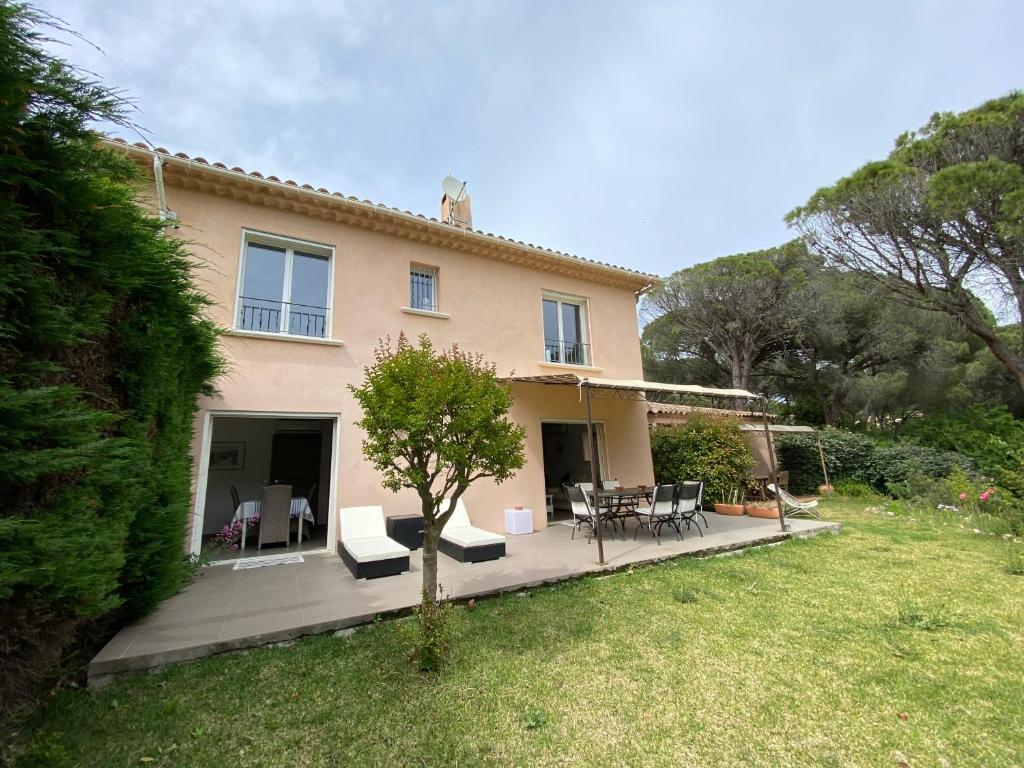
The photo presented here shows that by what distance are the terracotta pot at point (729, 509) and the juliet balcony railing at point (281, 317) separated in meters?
12.5

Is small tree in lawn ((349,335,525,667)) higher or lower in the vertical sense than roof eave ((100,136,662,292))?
lower

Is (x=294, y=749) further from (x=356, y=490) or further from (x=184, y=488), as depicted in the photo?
(x=356, y=490)

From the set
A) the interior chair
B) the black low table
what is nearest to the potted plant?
the black low table

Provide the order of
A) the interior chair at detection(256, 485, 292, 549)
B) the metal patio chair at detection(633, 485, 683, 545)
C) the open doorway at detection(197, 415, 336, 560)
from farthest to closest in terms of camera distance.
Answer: the open doorway at detection(197, 415, 336, 560), the interior chair at detection(256, 485, 292, 549), the metal patio chair at detection(633, 485, 683, 545)

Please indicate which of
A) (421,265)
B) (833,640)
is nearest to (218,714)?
(833,640)

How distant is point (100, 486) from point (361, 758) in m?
2.98

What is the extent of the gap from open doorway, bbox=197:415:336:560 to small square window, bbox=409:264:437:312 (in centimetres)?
390

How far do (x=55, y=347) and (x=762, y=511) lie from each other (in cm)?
1458

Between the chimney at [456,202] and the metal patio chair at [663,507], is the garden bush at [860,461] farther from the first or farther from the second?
the chimney at [456,202]

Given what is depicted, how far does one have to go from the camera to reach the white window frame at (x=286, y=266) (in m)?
8.40

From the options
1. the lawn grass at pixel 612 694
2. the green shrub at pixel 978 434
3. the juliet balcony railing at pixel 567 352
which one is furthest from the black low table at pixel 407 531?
the green shrub at pixel 978 434

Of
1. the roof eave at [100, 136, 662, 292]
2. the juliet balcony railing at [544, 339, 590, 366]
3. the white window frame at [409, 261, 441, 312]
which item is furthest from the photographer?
the juliet balcony railing at [544, 339, 590, 366]

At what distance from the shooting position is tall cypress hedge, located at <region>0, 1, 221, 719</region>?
2.43 m

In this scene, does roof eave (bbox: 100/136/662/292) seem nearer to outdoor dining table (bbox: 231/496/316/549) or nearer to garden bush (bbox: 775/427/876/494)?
→ outdoor dining table (bbox: 231/496/316/549)
